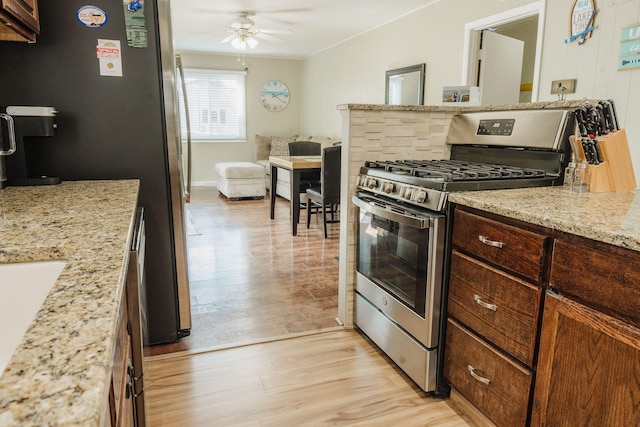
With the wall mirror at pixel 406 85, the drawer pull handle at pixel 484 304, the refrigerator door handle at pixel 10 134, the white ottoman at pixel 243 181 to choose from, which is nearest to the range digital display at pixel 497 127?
the drawer pull handle at pixel 484 304

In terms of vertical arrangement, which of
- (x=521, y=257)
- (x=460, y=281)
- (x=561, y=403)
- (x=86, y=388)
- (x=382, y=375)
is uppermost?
(x=86, y=388)

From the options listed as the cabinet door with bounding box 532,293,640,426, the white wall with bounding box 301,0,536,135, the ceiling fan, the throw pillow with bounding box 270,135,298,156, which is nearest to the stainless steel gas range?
the cabinet door with bounding box 532,293,640,426

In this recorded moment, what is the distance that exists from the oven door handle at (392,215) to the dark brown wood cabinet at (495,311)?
0.14m

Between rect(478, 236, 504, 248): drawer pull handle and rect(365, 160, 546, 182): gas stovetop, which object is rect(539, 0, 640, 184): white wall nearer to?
rect(365, 160, 546, 182): gas stovetop

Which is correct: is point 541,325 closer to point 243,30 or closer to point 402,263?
point 402,263

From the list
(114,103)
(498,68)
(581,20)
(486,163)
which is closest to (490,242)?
(486,163)

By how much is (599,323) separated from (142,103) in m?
2.01

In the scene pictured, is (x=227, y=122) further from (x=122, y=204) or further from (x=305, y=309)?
(x=122, y=204)

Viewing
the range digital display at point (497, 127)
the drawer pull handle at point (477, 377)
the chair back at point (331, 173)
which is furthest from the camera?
the chair back at point (331, 173)

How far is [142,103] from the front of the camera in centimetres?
212

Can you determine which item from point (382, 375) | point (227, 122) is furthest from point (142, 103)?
point (227, 122)

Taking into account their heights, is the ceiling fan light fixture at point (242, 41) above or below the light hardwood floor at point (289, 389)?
above

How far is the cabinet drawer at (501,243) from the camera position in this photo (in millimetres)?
1380

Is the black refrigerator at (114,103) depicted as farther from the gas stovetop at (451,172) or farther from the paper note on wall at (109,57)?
the gas stovetop at (451,172)
